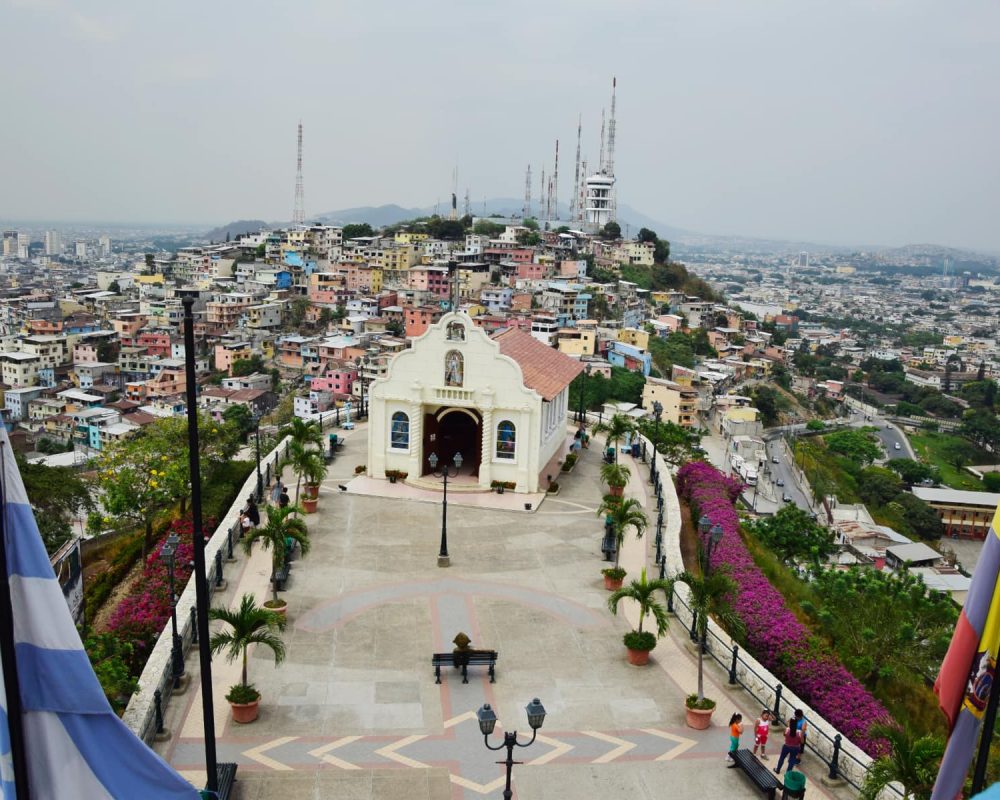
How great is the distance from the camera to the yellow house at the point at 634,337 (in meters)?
91.1

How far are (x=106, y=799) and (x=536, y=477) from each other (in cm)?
2142

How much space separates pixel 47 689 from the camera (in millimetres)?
6352

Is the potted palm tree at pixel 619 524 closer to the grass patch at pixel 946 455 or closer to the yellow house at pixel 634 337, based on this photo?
the yellow house at pixel 634 337


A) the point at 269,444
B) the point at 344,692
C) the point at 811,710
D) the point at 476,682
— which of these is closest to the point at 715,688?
the point at 811,710

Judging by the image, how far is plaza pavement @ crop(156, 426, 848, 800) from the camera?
1315 centimetres

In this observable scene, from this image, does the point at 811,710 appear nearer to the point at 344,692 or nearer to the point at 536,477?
the point at 344,692

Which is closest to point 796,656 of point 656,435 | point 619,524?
point 619,524

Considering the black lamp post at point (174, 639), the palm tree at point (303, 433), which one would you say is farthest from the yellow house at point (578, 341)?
the black lamp post at point (174, 639)

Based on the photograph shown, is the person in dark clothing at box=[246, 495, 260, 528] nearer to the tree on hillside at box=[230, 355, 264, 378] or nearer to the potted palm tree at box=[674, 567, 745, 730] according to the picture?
the potted palm tree at box=[674, 567, 745, 730]

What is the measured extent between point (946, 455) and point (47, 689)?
353 feet

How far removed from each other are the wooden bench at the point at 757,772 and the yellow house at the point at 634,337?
7876 cm

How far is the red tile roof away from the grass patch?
68427mm

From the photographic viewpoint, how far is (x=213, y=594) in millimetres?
19031

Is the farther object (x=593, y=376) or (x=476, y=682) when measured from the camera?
(x=593, y=376)
